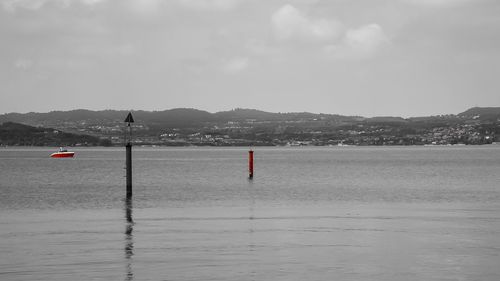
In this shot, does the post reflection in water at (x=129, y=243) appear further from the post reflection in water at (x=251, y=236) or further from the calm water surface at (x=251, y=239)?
the post reflection in water at (x=251, y=236)

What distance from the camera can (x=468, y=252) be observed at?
20062 mm

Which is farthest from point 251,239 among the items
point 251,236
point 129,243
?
point 129,243

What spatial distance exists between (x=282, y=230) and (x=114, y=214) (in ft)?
34.7

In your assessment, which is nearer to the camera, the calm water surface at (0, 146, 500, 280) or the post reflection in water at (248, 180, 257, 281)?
the post reflection in water at (248, 180, 257, 281)

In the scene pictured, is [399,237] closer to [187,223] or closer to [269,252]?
[269,252]

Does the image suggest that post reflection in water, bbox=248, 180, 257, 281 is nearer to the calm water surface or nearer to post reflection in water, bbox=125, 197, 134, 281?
the calm water surface

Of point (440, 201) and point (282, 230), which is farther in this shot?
point (440, 201)

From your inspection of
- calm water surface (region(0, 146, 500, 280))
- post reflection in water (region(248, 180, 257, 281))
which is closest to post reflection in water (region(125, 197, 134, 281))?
calm water surface (region(0, 146, 500, 280))

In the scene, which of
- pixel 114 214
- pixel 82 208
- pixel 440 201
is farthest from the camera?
pixel 440 201

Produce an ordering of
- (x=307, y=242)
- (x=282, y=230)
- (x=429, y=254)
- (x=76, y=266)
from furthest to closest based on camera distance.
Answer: (x=282, y=230) < (x=307, y=242) < (x=429, y=254) < (x=76, y=266)

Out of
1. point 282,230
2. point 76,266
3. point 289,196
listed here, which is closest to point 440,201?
point 289,196

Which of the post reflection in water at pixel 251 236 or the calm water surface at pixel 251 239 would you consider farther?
the calm water surface at pixel 251 239

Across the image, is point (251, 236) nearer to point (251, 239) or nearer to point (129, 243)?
point (251, 239)

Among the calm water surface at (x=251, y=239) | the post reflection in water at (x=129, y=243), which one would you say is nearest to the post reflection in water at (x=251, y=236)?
the calm water surface at (x=251, y=239)
